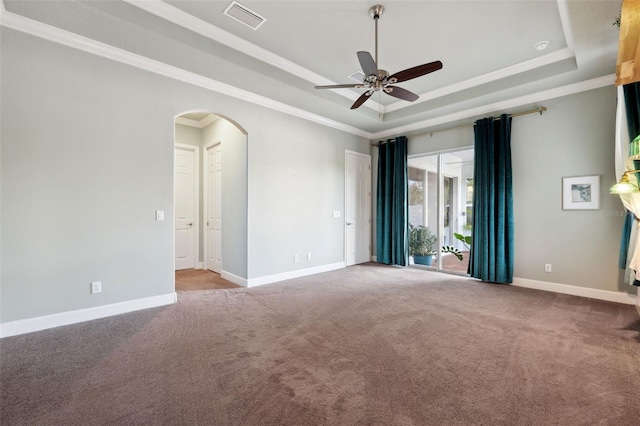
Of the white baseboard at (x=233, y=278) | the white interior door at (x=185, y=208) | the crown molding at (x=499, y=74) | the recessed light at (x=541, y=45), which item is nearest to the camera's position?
the recessed light at (x=541, y=45)

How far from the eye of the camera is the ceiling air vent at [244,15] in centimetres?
289

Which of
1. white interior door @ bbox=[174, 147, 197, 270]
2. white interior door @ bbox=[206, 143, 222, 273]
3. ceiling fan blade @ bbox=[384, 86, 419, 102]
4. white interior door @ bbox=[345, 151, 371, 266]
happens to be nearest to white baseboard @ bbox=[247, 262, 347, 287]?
white interior door @ bbox=[345, 151, 371, 266]

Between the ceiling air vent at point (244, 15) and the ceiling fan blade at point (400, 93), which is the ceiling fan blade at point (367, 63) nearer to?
the ceiling fan blade at point (400, 93)

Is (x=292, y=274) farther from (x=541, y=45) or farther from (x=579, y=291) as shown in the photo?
(x=541, y=45)

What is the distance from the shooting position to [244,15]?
118 inches

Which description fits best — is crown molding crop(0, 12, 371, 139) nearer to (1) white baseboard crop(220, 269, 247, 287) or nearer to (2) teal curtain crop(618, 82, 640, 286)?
(1) white baseboard crop(220, 269, 247, 287)

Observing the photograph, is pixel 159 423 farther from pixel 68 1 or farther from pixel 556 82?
pixel 556 82

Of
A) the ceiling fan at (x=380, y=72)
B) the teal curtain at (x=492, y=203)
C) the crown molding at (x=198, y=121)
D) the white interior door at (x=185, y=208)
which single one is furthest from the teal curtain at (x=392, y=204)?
the white interior door at (x=185, y=208)

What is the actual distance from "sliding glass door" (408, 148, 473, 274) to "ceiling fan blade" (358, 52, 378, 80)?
10.7 feet

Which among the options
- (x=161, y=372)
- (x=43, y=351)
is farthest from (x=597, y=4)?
(x=43, y=351)

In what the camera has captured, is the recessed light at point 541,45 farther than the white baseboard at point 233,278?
No

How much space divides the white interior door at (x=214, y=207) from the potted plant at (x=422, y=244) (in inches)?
159

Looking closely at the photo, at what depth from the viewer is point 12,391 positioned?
192cm

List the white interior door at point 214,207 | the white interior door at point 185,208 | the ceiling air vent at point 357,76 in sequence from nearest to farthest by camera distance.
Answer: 1. the ceiling air vent at point 357,76
2. the white interior door at point 214,207
3. the white interior door at point 185,208
